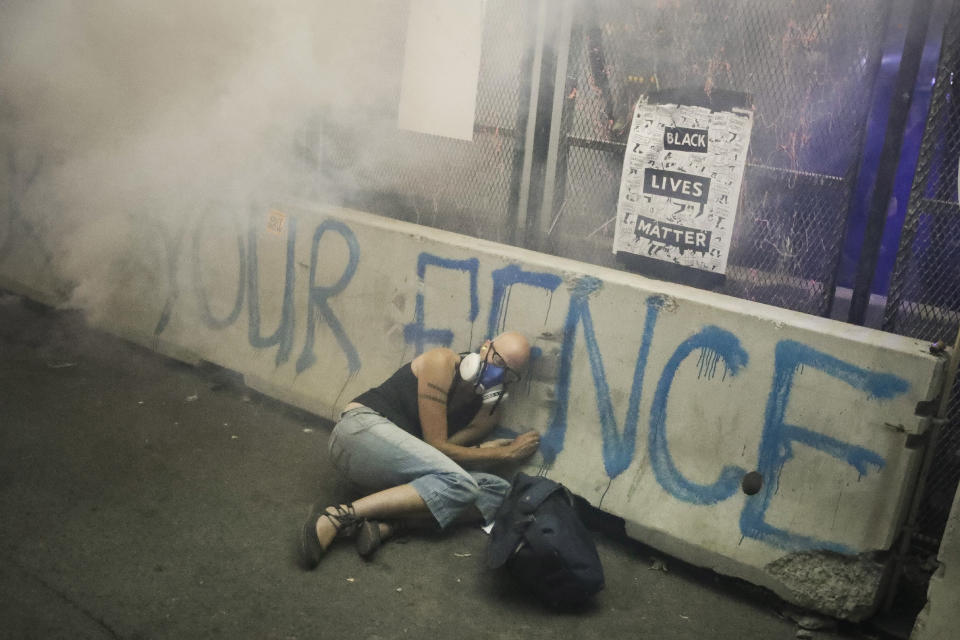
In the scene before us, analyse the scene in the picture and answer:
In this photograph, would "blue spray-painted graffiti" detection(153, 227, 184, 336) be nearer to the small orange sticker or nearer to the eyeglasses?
the small orange sticker

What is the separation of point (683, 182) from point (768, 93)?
54cm

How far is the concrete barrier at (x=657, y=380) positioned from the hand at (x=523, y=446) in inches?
2.6

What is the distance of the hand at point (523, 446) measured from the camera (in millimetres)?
4254

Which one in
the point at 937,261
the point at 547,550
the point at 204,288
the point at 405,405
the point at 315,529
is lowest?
the point at 315,529

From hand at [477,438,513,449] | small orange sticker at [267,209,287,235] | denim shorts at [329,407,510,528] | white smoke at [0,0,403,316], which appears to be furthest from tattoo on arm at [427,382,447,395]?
white smoke at [0,0,403,316]

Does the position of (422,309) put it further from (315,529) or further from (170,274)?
(170,274)

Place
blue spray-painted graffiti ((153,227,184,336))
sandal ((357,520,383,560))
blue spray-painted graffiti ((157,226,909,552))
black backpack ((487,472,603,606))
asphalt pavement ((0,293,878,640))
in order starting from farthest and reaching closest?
blue spray-painted graffiti ((153,227,184,336)) → sandal ((357,520,383,560)) → blue spray-painted graffiti ((157,226,909,552)) → black backpack ((487,472,603,606)) → asphalt pavement ((0,293,878,640))

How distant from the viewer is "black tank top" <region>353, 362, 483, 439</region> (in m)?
4.18

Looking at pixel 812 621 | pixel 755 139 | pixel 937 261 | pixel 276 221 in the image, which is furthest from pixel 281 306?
pixel 937 261

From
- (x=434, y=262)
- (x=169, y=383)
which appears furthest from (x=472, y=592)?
(x=169, y=383)

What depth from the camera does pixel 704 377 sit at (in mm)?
3867

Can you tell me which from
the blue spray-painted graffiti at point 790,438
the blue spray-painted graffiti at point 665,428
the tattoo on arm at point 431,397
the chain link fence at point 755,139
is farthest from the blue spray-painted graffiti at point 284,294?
the blue spray-painted graffiti at point 790,438

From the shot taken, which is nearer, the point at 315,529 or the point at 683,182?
the point at 315,529

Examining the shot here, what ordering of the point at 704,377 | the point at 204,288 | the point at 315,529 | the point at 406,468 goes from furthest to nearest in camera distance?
the point at 204,288 < the point at 406,468 < the point at 704,377 < the point at 315,529
